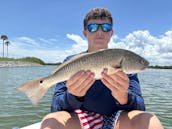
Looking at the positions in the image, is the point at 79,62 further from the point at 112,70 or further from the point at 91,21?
the point at 91,21

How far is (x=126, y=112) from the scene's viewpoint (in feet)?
11.4

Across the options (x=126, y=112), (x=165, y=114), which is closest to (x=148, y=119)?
(x=126, y=112)

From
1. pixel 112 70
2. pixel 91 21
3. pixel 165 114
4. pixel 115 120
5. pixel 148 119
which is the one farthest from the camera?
pixel 165 114

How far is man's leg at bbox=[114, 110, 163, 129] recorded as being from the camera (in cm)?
310

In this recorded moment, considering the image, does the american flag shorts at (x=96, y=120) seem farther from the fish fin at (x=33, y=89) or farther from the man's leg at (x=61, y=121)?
the fish fin at (x=33, y=89)

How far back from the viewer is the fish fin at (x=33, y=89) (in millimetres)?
3002

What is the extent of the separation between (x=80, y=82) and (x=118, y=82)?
0.38m

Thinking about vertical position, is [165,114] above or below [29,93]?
below

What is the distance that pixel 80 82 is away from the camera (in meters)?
Answer: 3.12

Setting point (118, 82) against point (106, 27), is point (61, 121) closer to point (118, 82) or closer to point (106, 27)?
point (118, 82)

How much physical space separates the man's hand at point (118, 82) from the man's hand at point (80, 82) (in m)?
0.13

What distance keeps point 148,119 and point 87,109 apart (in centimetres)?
74

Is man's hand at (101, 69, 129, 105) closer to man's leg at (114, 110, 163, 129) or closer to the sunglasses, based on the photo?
man's leg at (114, 110, 163, 129)

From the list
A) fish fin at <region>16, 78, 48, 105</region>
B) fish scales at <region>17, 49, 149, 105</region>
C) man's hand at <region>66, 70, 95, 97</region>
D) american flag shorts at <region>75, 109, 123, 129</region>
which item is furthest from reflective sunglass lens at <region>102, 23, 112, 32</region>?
fish fin at <region>16, 78, 48, 105</region>
